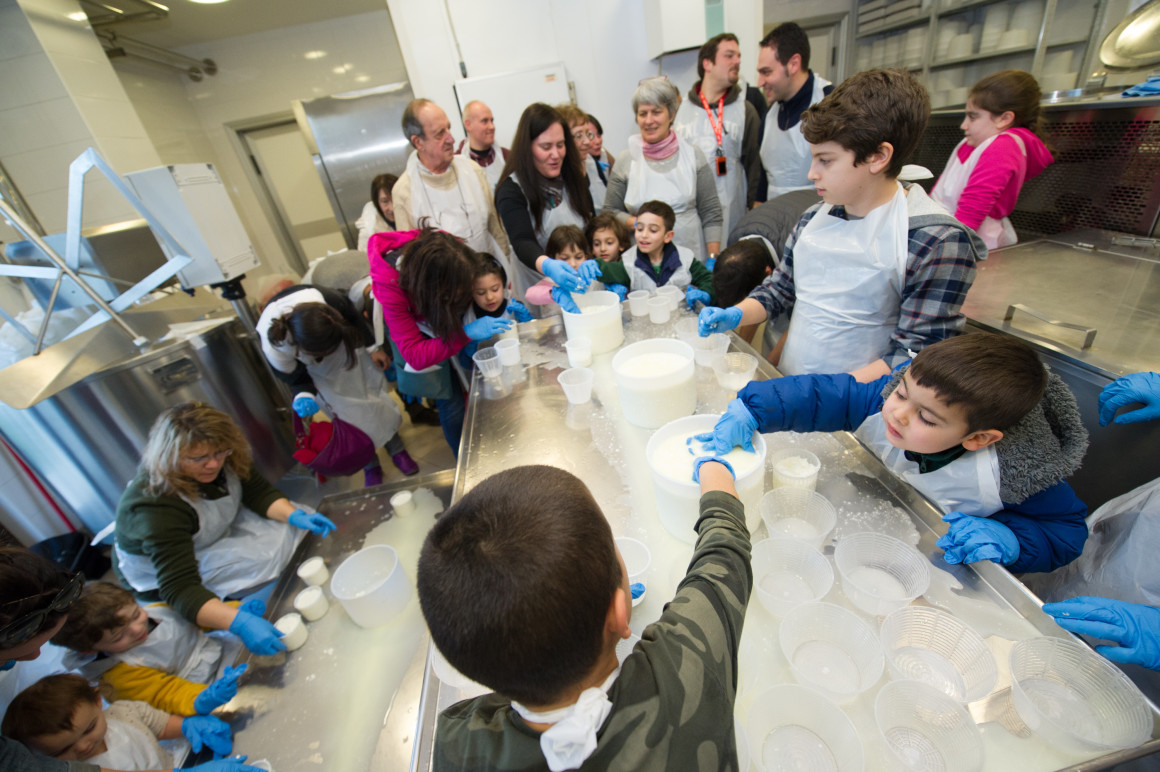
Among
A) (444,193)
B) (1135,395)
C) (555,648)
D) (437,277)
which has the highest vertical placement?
(444,193)

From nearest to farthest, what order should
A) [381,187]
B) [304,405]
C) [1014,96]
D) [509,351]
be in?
[509,351] < [1014,96] < [304,405] < [381,187]

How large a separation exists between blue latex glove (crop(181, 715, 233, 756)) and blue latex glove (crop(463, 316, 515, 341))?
150 cm

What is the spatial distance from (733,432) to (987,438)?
510 millimetres

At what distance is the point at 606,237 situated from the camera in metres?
2.61

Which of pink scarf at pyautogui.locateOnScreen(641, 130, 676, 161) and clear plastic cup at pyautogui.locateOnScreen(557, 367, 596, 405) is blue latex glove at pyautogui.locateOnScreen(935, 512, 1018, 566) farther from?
pink scarf at pyautogui.locateOnScreen(641, 130, 676, 161)

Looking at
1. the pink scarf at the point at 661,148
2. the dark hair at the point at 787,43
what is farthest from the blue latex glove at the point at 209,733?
the dark hair at the point at 787,43

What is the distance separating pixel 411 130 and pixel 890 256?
2306 millimetres

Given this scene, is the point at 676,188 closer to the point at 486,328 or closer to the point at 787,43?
the point at 787,43

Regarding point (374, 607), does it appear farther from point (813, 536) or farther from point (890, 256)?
point (890, 256)

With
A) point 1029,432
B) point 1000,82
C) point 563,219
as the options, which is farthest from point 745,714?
point 1000,82

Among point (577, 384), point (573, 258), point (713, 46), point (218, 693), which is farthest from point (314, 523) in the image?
point (713, 46)

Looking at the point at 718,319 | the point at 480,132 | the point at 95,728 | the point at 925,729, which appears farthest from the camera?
the point at 480,132

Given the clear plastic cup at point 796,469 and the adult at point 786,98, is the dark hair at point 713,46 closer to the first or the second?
the adult at point 786,98

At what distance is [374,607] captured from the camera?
57.1 inches
